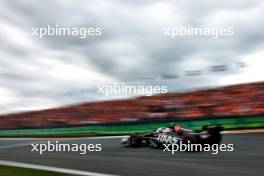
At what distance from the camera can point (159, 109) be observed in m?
20.5

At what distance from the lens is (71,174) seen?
798 centimetres

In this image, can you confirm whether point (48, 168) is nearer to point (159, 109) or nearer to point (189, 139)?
point (189, 139)

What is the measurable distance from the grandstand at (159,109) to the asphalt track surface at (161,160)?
609 centimetres

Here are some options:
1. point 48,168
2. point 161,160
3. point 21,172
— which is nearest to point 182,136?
point 161,160

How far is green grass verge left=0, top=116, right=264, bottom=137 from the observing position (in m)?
15.2

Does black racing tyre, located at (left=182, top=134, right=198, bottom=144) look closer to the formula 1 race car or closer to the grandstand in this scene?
the formula 1 race car

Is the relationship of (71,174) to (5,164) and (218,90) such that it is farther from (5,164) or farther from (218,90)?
(218,90)

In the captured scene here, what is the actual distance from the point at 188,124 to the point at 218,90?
9701 millimetres

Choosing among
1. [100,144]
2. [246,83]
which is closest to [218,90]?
[246,83]

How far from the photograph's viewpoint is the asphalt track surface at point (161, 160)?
793cm

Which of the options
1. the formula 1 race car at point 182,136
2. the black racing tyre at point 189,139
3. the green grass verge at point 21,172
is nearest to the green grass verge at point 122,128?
the formula 1 race car at point 182,136

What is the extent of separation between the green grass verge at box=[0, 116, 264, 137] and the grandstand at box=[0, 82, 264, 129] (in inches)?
22.2

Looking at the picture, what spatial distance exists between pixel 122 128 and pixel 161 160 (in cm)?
882

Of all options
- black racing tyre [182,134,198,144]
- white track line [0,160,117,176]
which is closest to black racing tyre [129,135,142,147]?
black racing tyre [182,134,198,144]
